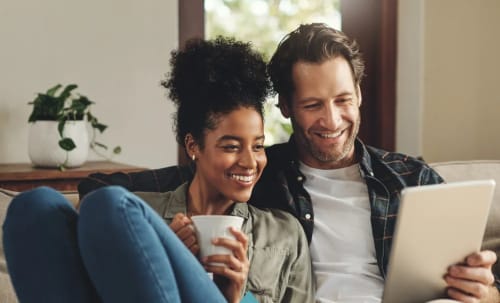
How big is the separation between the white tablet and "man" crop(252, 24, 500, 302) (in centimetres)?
27

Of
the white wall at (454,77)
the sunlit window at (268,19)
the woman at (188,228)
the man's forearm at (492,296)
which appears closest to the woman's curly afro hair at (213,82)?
the woman at (188,228)

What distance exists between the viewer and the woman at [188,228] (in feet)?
4.04

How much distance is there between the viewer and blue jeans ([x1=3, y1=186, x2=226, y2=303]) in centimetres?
122

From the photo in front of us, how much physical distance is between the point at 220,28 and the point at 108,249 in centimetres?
209

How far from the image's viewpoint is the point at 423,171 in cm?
203

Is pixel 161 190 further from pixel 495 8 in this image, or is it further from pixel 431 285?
pixel 495 8

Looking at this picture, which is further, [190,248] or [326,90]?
[326,90]

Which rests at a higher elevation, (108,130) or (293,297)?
(108,130)

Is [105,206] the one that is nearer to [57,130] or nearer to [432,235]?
[432,235]

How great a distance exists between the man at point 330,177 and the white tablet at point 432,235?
10.6 inches

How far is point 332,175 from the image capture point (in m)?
2.00

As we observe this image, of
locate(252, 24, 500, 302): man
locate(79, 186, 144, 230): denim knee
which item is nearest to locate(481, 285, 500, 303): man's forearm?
locate(252, 24, 500, 302): man

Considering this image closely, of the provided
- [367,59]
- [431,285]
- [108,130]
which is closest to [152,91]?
[108,130]

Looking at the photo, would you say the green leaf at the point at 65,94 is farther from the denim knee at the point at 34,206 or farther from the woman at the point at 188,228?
the denim knee at the point at 34,206
